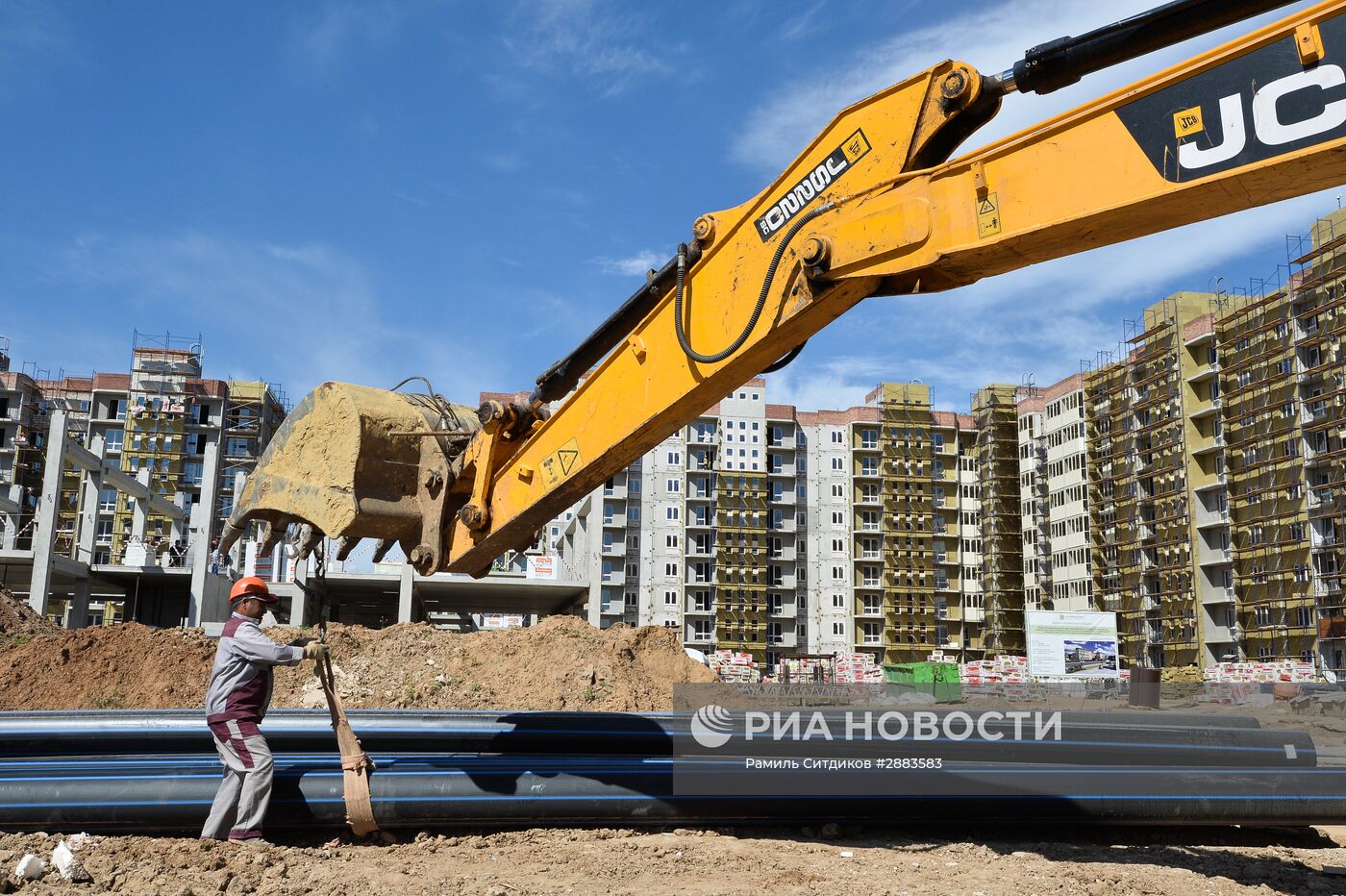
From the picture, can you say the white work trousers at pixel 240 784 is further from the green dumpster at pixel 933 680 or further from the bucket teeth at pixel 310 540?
the green dumpster at pixel 933 680

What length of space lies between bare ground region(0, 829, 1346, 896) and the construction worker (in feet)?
1.13

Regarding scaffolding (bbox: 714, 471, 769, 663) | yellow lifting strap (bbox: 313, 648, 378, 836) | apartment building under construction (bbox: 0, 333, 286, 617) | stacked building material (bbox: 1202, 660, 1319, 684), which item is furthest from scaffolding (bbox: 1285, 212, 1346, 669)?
apartment building under construction (bbox: 0, 333, 286, 617)

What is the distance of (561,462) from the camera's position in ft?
22.0

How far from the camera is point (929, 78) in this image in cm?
521

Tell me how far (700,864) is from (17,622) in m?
22.2

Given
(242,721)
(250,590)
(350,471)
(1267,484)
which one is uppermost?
(1267,484)

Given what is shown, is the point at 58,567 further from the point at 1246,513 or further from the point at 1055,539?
the point at 1055,539

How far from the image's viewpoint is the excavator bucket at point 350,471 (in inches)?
266

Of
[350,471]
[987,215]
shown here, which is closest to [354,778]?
[350,471]

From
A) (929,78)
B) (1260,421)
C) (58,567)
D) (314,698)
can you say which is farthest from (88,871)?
(1260,421)

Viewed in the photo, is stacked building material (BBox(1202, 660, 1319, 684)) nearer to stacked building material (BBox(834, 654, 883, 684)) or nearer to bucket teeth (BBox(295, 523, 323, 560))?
stacked building material (BBox(834, 654, 883, 684))

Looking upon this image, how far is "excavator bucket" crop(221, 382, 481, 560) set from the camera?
22.2 ft

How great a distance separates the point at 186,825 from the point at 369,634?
15.9m

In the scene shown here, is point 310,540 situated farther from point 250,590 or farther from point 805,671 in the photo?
point 805,671
